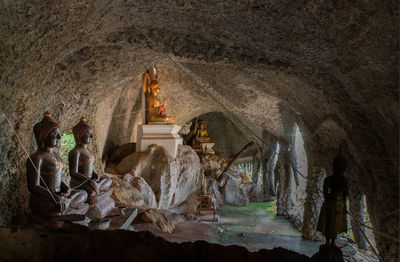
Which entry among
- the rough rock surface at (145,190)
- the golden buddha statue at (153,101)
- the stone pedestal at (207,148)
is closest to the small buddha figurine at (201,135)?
the stone pedestal at (207,148)

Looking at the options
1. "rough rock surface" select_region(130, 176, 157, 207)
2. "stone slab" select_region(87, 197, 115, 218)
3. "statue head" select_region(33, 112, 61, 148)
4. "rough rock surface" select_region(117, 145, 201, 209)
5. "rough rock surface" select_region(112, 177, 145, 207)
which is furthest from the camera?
"rough rock surface" select_region(117, 145, 201, 209)

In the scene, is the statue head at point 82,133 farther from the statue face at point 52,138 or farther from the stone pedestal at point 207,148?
the stone pedestal at point 207,148

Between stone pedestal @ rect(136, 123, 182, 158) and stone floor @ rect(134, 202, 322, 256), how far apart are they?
7.37ft

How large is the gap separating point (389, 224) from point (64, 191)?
4072mm

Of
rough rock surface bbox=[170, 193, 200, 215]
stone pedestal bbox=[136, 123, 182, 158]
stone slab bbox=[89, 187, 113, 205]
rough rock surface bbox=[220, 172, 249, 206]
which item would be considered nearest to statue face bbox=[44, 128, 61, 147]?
stone slab bbox=[89, 187, 113, 205]

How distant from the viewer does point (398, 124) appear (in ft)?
8.43

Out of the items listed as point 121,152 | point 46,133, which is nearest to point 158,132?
point 121,152

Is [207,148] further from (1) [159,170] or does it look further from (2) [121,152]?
(1) [159,170]

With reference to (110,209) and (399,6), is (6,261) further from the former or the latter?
(399,6)

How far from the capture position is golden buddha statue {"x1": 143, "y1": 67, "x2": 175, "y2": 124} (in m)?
7.92

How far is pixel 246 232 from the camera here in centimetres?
717

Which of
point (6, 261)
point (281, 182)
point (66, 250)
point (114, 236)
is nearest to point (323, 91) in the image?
point (114, 236)

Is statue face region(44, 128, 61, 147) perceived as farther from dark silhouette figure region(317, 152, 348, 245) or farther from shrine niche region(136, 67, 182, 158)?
shrine niche region(136, 67, 182, 158)

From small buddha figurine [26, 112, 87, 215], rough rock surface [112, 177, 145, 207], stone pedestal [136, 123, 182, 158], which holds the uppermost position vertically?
stone pedestal [136, 123, 182, 158]
